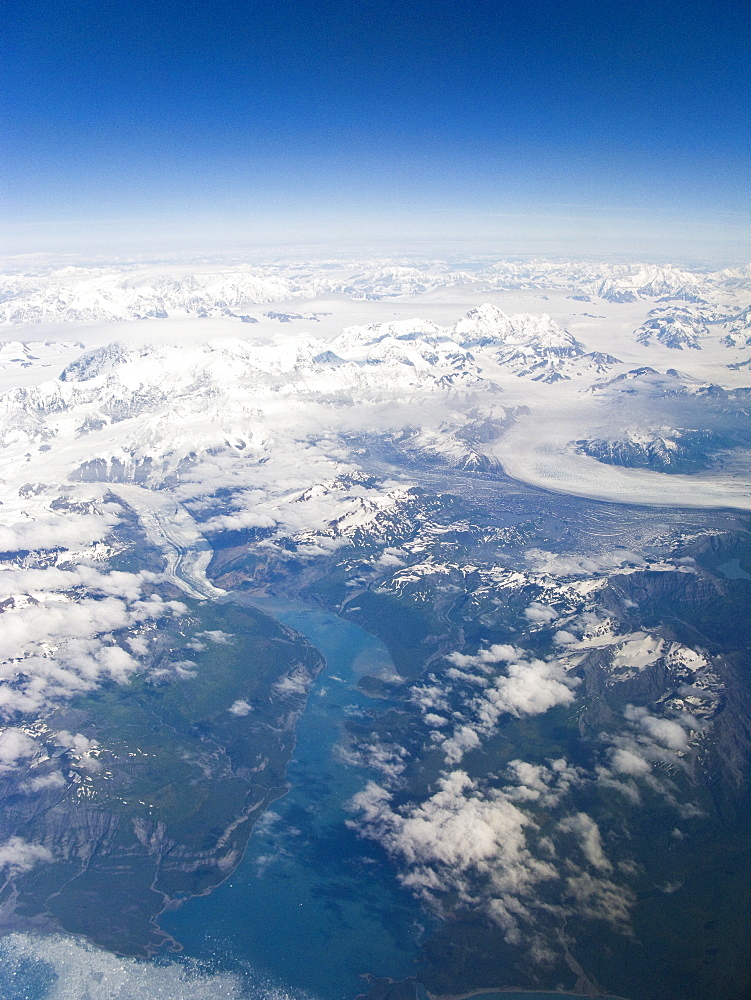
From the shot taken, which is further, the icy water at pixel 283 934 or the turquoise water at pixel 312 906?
the turquoise water at pixel 312 906

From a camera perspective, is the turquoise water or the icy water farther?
the turquoise water

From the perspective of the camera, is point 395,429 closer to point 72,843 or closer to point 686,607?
point 686,607

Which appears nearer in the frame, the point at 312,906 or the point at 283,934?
the point at 283,934

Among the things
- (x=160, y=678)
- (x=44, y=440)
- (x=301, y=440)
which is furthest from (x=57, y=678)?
(x=44, y=440)

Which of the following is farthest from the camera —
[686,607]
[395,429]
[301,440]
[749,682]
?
[395,429]

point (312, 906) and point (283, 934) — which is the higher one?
point (283, 934)

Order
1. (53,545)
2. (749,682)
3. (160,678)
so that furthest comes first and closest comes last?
(53,545) < (160,678) < (749,682)

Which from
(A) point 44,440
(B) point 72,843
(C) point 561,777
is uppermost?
(A) point 44,440

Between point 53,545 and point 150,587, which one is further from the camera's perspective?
point 53,545
